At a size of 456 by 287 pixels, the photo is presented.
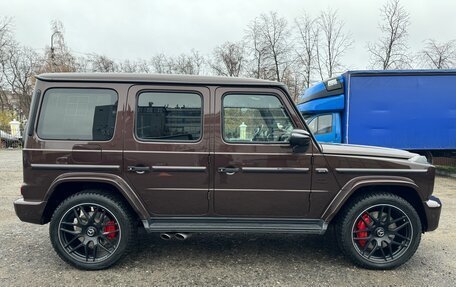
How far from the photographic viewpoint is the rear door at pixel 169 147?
3.35 meters

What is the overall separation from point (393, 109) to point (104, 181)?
8.39 meters

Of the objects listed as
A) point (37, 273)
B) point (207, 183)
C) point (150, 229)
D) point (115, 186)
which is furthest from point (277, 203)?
point (37, 273)

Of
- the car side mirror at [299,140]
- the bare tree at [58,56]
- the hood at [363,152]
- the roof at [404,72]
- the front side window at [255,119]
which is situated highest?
the bare tree at [58,56]

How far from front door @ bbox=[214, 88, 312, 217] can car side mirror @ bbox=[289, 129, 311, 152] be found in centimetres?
6

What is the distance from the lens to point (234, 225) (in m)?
3.44

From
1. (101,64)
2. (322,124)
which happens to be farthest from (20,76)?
(322,124)

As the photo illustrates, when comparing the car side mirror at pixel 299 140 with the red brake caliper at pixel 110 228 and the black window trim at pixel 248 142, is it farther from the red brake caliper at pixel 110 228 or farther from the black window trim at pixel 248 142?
the red brake caliper at pixel 110 228

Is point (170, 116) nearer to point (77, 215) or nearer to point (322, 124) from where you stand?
point (77, 215)

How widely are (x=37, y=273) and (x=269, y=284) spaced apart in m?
2.40

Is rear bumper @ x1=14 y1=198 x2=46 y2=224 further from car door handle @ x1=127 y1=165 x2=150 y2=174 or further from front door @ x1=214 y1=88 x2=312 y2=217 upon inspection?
front door @ x1=214 y1=88 x2=312 y2=217

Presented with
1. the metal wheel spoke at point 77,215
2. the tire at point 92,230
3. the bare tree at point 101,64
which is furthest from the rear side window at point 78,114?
the bare tree at point 101,64

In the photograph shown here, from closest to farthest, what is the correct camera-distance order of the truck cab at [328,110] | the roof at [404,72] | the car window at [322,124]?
the roof at [404,72], the truck cab at [328,110], the car window at [322,124]

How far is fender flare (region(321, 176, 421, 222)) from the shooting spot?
3.38m

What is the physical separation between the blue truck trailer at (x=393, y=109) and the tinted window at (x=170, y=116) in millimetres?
6471
